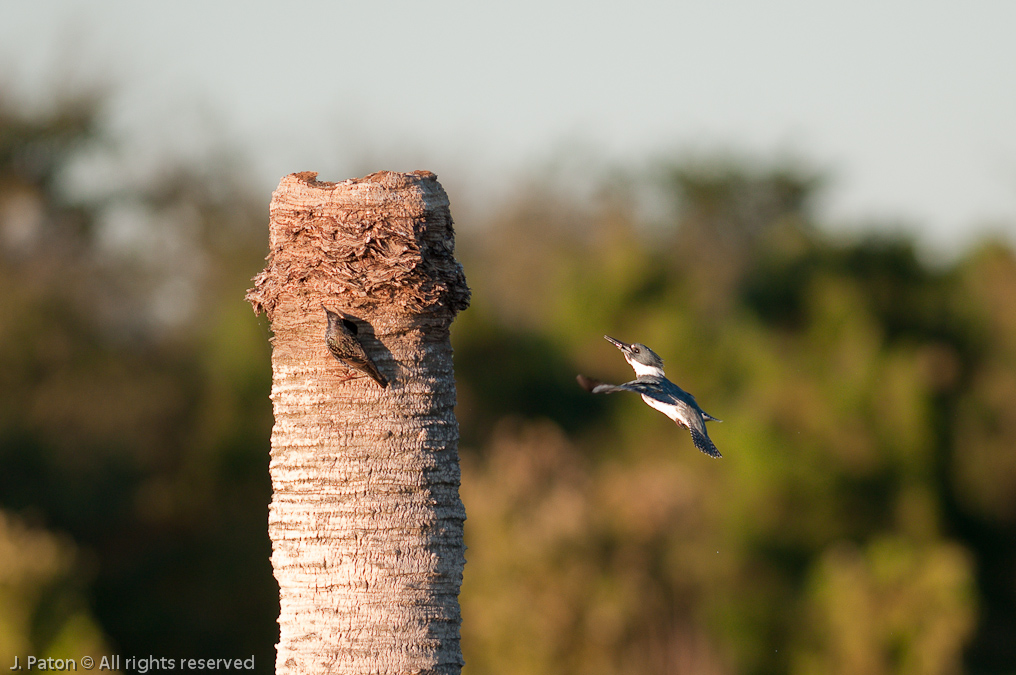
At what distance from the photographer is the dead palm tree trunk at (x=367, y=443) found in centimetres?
458

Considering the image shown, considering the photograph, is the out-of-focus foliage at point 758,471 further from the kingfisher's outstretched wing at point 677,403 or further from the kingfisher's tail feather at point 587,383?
the kingfisher's tail feather at point 587,383

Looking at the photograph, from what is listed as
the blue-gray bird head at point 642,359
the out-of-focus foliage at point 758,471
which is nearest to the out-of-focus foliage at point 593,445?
the out-of-focus foliage at point 758,471

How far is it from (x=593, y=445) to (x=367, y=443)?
21.8 m

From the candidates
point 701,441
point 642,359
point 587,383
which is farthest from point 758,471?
point 587,383

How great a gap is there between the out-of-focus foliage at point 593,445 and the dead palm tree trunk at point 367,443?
11836mm

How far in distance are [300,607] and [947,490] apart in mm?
20912

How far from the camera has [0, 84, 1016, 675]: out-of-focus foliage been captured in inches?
691

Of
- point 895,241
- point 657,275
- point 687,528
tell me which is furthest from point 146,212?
point 895,241

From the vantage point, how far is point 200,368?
23234 millimetres

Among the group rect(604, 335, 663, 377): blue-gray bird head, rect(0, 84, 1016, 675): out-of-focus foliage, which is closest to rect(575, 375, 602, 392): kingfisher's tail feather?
rect(604, 335, 663, 377): blue-gray bird head

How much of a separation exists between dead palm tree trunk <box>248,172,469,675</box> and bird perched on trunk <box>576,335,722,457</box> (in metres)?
0.75

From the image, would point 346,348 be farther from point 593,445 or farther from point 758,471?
point 593,445

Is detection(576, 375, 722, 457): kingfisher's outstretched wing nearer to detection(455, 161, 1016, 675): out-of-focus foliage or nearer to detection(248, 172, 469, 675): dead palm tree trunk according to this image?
detection(248, 172, 469, 675): dead palm tree trunk

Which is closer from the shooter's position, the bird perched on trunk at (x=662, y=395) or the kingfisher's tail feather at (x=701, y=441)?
the bird perched on trunk at (x=662, y=395)
